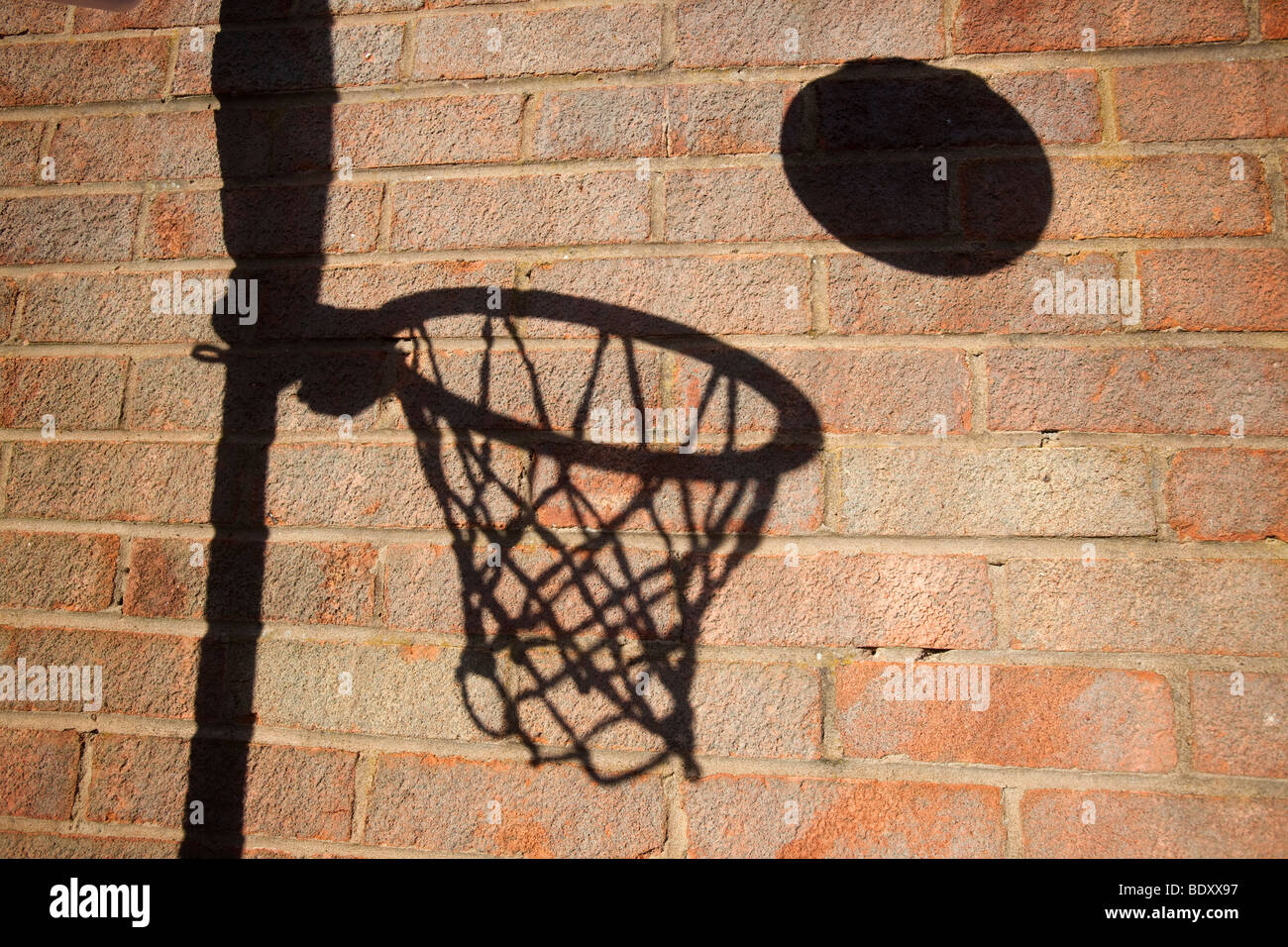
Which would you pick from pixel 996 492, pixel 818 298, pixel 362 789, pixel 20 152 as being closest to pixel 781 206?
pixel 818 298

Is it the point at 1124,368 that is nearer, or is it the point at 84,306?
the point at 1124,368

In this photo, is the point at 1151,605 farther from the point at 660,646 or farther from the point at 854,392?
the point at 660,646

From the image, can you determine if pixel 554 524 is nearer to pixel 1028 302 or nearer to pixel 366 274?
pixel 366 274

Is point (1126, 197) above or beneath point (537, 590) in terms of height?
above

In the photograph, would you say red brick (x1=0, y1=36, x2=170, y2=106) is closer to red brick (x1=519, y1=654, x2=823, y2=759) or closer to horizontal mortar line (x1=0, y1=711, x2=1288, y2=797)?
horizontal mortar line (x1=0, y1=711, x2=1288, y2=797)

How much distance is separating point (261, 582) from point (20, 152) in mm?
784

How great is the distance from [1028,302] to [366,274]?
882 mm

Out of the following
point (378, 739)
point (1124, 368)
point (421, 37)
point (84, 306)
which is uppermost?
point (421, 37)

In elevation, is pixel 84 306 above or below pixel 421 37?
below

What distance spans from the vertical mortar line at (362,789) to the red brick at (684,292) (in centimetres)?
59

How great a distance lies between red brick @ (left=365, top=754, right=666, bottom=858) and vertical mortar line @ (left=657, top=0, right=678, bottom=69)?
0.95m

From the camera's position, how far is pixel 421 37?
982mm

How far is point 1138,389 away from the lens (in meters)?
0.83

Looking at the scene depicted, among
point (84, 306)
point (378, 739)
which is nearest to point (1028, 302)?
point (378, 739)
